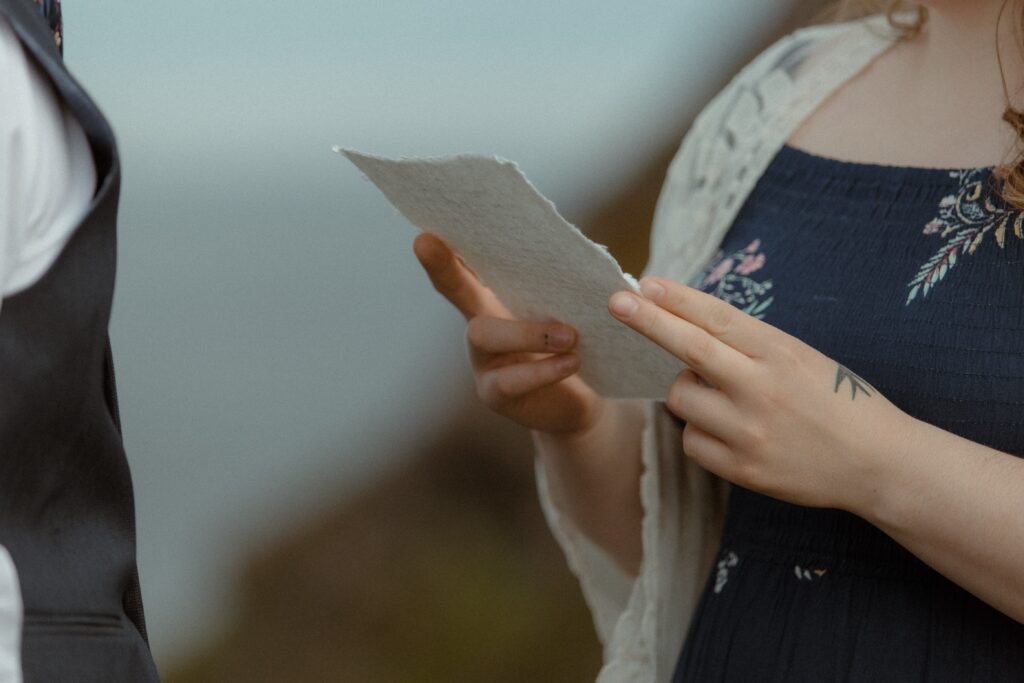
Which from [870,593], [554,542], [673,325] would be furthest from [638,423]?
[554,542]

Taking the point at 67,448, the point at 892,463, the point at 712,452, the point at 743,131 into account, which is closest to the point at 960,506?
the point at 892,463

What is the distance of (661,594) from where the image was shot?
1.28 metres

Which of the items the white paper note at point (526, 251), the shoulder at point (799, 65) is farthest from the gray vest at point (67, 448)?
the shoulder at point (799, 65)

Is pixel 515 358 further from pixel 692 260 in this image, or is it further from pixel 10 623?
pixel 10 623

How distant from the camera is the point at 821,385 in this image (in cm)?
96

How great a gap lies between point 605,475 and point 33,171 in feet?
2.73

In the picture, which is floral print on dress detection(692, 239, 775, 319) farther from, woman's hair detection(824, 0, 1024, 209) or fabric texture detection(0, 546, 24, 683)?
fabric texture detection(0, 546, 24, 683)

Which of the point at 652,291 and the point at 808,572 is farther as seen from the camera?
the point at 808,572

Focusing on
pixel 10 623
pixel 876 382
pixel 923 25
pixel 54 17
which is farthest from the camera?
pixel 923 25

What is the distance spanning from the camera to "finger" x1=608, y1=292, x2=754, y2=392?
2.99ft

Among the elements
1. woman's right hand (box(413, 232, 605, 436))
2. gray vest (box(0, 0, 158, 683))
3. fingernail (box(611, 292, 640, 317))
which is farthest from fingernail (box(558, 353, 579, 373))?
gray vest (box(0, 0, 158, 683))

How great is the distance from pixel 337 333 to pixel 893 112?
2.52 meters

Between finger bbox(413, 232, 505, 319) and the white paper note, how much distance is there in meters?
0.03

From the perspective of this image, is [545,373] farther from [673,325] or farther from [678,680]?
[678,680]
